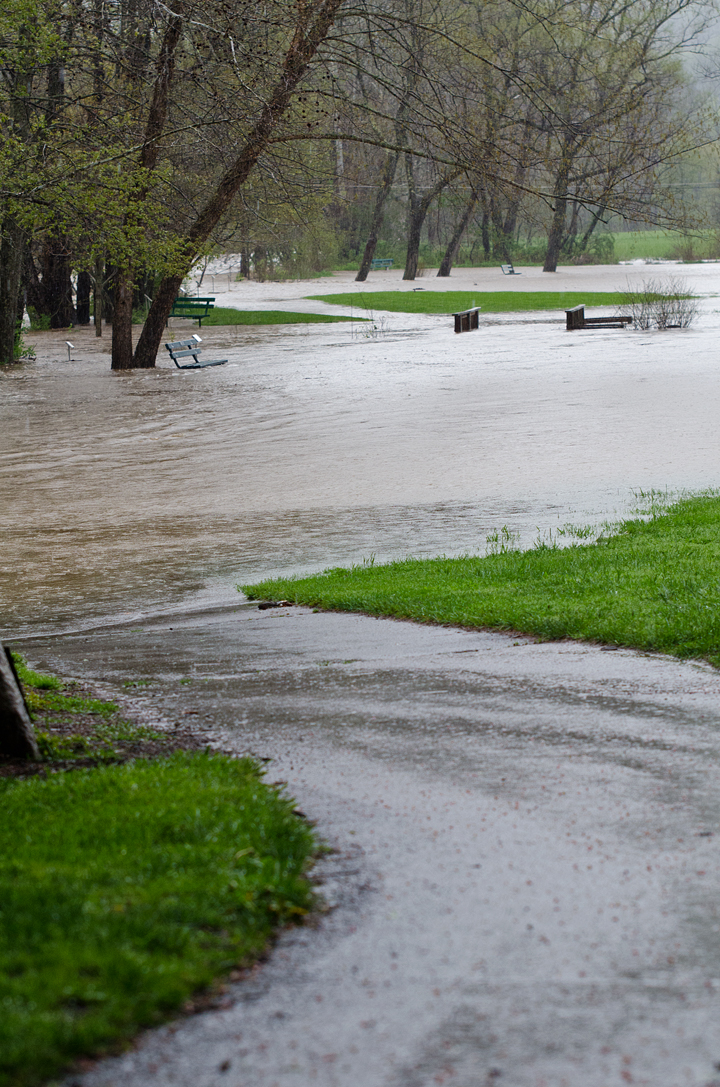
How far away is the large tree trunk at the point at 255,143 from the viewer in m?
19.7

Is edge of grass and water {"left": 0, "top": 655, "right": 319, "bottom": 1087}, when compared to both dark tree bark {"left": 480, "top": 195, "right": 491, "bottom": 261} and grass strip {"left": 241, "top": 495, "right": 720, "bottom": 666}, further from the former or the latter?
dark tree bark {"left": 480, "top": 195, "right": 491, "bottom": 261}

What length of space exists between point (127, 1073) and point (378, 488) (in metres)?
11.7

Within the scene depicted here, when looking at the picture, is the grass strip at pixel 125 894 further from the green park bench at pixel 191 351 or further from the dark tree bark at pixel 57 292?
the dark tree bark at pixel 57 292

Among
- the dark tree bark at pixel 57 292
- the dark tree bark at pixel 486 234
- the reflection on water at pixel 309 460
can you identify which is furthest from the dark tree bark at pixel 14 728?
the dark tree bark at pixel 486 234

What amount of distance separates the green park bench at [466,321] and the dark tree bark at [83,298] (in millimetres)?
15231

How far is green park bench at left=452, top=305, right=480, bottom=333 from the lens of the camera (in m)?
35.1

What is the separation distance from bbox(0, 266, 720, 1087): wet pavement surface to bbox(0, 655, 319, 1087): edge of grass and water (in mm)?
114

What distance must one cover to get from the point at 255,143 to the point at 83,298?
23.3m

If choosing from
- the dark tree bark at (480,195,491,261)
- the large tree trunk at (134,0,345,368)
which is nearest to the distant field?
the dark tree bark at (480,195,491,261)

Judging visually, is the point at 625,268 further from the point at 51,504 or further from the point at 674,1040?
the point at 674,1040

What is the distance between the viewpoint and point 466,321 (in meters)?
35.5

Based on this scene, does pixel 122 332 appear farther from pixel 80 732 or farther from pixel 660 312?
pixel 80 732

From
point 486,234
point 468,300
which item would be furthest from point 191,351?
point 486,234

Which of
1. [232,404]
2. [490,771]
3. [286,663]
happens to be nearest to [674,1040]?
[490,771]
